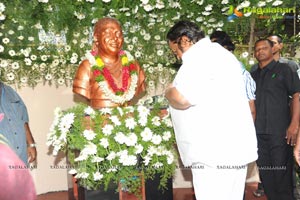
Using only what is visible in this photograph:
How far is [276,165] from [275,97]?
1.87 feet

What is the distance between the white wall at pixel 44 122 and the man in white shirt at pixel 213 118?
7.52ft

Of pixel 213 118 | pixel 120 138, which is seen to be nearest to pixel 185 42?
pixel 213 118

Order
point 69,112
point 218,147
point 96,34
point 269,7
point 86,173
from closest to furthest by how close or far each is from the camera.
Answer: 1. point 218,147
2. point 86,173
3. point 69,112
4. point 96,34
5. point 269,7

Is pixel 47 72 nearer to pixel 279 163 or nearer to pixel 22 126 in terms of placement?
pixel 22 126

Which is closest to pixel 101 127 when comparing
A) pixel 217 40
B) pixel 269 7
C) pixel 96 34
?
pixel 96 34

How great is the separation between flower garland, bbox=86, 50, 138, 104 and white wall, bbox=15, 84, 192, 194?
138cm

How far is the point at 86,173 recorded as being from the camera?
9.38ft

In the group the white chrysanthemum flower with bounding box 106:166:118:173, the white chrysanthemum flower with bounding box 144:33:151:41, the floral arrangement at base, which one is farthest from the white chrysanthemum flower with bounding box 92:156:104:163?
the white chrysanthemum flower with bounding box 144:33:151:41

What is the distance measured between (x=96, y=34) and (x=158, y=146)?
1058mm

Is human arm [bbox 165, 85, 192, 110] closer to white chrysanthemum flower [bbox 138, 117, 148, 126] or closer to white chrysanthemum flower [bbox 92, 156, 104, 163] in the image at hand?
white chrysanthemum flower [bbox 138, 117, 148, 126]

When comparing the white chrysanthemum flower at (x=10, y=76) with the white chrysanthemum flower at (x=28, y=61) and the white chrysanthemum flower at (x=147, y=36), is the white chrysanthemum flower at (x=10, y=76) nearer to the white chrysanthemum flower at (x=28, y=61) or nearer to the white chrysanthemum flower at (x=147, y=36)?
the white chrysanthemum flower at (x=28, y=61)

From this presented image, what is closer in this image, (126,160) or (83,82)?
(126,160)

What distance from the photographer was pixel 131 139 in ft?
9.57

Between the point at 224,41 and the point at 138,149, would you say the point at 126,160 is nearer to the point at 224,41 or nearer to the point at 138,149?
the point at 138,149
